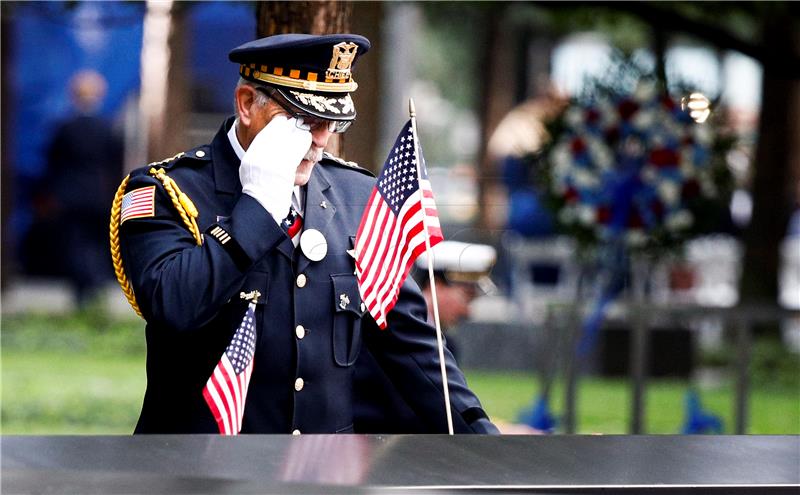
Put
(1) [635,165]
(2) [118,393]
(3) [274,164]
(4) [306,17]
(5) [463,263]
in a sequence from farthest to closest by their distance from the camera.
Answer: (2) [118,393]
(1) [635,165]
(5) [463,263]
(4) [306,17]
(3) [274,164]

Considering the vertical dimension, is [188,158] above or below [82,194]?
above

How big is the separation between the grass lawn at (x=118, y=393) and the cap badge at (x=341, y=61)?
5.32 metres

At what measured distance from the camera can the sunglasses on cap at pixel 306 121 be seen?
9.95 feet

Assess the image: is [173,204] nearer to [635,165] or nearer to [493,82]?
[635,165]

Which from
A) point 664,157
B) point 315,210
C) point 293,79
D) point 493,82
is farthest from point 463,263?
point 493,82

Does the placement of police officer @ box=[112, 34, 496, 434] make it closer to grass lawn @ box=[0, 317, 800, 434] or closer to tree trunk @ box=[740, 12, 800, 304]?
grass lawn @ box=[0, 317, 800, 434]

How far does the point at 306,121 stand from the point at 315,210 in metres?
0.25

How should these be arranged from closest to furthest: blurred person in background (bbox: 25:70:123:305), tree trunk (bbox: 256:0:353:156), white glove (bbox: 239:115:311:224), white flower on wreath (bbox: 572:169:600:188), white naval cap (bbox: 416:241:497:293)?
1. white glove (bbox: 239:115:311:224)
2. tree trunk (bbox: 256:0:353:156)
3. white naval cap (bbox: 416:241:497:293)
4. white flower on wreath (bbox: 572:169:600:188)
5. blurred person in background (bbox: 25:70:123:305)

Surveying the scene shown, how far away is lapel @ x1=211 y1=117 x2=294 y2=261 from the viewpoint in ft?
10.4

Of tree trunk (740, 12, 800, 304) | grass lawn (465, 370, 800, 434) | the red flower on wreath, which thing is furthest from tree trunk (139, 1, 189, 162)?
tree trunk (740, 12, 800, 304)

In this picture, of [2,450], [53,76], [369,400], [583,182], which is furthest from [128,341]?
[2,450]

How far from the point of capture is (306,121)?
3.04 metres

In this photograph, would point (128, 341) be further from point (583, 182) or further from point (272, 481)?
point (272, 481)

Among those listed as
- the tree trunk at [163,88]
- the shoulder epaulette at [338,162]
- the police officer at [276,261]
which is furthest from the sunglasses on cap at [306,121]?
the tree trunk at [163,88]
